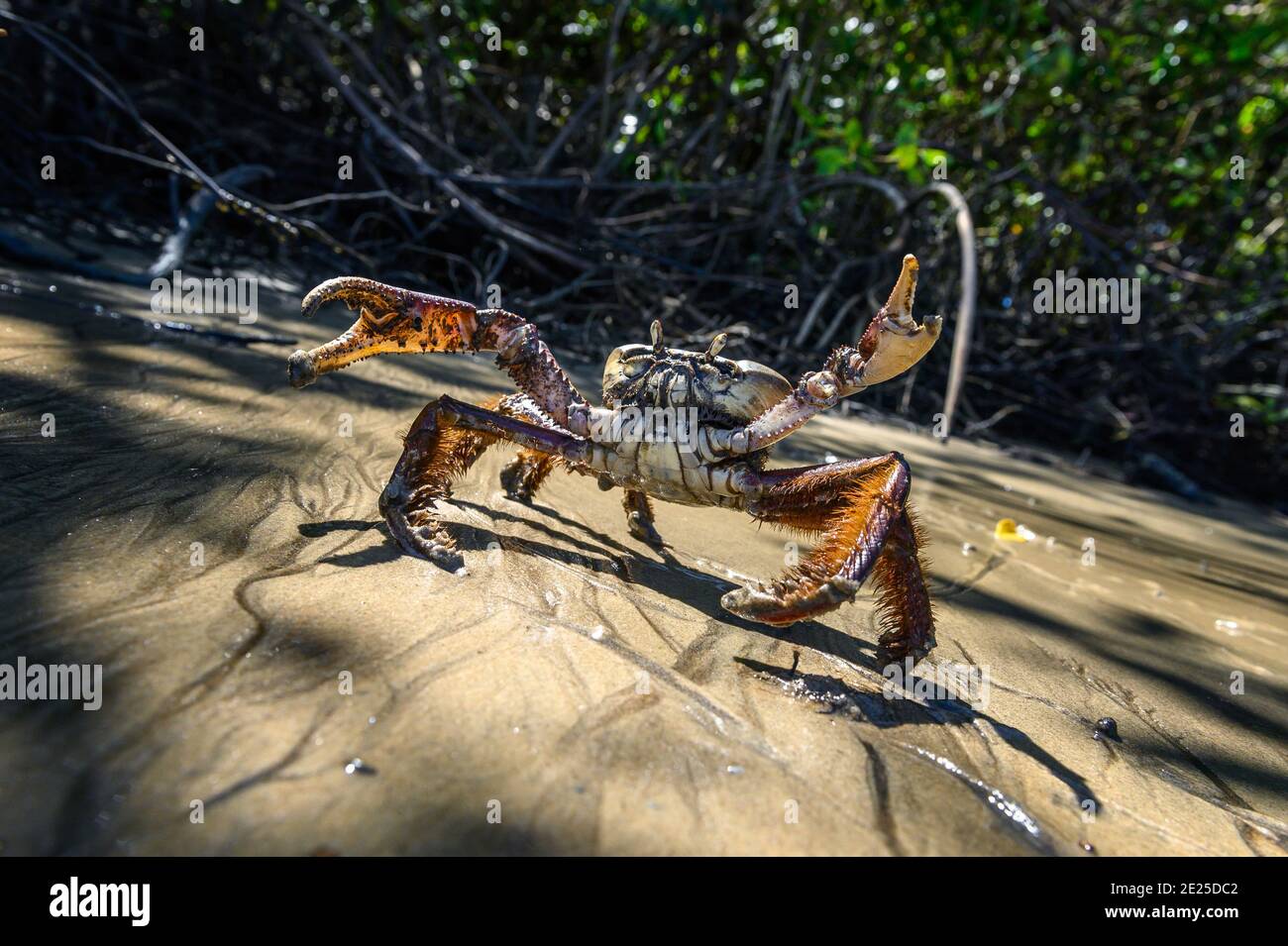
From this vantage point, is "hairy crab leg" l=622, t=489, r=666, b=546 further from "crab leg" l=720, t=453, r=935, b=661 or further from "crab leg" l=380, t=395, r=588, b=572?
"crab leg" l=720, t=453, r=935, b=661

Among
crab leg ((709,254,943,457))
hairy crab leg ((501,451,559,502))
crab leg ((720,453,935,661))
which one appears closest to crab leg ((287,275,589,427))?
hairy crab leg ((501,451,559,502))

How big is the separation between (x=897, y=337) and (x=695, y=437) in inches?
27.9

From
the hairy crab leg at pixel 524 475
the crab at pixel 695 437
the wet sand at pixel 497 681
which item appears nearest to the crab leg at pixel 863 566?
the crab at pixel 695 437

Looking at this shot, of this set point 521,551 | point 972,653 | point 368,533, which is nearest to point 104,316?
point 368,533

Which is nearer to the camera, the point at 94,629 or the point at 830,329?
the point at 94,629

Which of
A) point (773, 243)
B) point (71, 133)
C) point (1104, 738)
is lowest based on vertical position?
point (1104, 738)

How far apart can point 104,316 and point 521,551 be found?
328 cm

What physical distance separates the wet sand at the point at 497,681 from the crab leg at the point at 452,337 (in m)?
0.50

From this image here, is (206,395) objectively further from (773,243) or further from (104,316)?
(773,243)

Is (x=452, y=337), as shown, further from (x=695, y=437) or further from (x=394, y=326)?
(x=695, y=437)

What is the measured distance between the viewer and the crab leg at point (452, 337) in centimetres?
284

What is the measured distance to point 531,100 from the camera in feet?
30.3

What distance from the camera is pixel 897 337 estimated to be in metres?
2.38

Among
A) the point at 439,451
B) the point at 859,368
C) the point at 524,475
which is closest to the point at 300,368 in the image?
the point at 439,451
